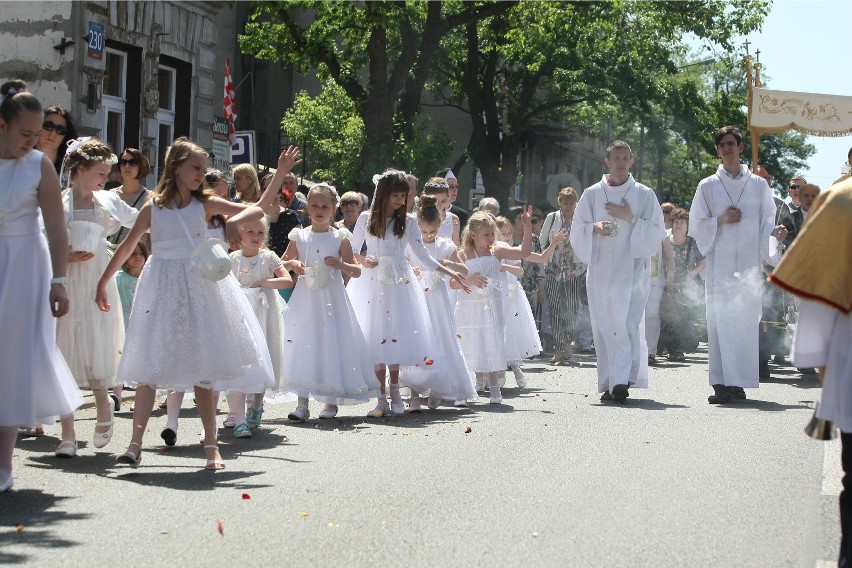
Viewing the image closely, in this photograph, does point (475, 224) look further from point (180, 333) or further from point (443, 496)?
point (443, 496)

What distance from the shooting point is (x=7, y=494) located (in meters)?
7.07

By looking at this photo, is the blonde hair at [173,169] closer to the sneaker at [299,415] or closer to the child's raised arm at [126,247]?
the child's raised arm at [126,247]

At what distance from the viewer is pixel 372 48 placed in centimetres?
2628

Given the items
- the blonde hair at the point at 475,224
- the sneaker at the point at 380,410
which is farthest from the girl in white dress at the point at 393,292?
the blonde hair at the point at 475,224

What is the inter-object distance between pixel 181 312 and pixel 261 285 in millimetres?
2202

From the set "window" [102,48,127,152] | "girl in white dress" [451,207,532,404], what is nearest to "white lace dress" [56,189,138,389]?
"girl in white dress" [451,207,532,404]

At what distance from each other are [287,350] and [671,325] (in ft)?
32.9

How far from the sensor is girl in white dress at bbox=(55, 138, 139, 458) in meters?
8.91

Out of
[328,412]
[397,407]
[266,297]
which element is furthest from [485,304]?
[266,297]

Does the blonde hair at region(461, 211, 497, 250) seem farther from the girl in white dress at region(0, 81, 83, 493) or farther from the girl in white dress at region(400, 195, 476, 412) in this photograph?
the girl in white dress at region(0, 81, 83, 493)

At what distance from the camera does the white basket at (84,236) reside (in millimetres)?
9094

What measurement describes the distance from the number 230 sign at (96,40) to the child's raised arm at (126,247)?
489 inches

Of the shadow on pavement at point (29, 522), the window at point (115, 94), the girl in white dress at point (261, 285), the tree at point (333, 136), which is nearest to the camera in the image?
the shadow on pavement at point (29, 522)

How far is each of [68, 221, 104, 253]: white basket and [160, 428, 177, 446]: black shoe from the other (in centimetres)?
127
